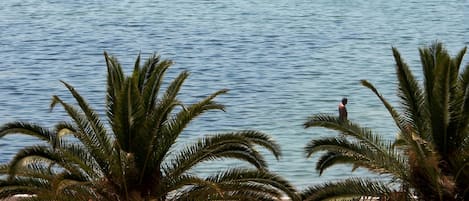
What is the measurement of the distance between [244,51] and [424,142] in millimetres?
28112

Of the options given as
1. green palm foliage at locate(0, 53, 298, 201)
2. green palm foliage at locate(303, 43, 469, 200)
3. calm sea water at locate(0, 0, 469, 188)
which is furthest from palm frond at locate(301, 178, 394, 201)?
calm sea water at locate(0, 0, 469, 188)

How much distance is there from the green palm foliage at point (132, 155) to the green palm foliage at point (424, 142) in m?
0.97

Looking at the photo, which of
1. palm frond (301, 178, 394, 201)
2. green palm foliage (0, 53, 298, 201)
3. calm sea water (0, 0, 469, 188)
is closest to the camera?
green palm foliage (0, 53, 298, 201)

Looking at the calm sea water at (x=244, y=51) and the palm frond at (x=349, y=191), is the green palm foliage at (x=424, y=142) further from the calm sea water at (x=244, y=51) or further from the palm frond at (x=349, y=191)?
the calm sea water at (x=244, y=51)

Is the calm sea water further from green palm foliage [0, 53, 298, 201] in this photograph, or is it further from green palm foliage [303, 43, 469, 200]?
green palm foliage [0, 53, 298, 201]

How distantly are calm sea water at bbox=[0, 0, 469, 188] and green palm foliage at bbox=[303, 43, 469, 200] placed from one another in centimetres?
1082

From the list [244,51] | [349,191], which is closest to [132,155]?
[349,191]

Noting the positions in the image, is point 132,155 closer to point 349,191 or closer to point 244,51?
point 349,191

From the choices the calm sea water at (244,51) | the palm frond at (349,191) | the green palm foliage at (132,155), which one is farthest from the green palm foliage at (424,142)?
the calm sea water at (244,51)

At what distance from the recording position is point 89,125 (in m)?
17.3

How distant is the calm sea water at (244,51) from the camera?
113 feet

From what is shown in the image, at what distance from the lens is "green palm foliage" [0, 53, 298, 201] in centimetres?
1661

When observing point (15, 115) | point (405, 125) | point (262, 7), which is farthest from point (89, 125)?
point (262, 7)

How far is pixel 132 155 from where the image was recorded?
53.6 ft
